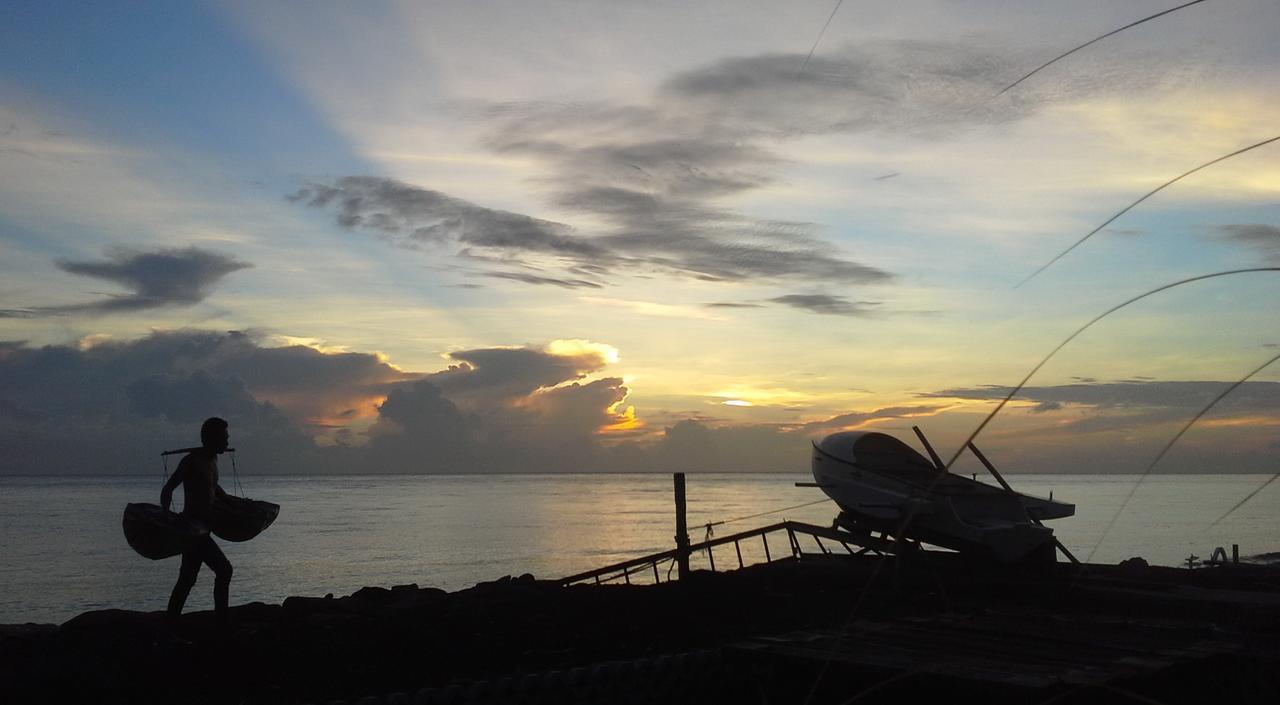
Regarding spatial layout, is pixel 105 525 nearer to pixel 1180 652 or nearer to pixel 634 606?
pixel 634 606

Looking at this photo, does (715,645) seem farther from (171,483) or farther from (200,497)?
(171,483)

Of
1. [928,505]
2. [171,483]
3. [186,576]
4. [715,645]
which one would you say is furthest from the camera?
[928,505]

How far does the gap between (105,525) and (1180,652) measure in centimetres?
10491

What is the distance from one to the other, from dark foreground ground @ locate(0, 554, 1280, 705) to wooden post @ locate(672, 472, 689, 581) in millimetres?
534

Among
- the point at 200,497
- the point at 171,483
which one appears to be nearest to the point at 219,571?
the point at 200,497

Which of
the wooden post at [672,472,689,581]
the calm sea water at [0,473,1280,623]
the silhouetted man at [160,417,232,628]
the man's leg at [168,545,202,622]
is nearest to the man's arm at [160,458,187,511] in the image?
the silhouetted man at [160,417,232,628]

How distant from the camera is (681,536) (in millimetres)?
20766

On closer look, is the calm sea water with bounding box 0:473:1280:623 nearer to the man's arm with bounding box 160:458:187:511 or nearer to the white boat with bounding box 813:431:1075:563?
the white boat with bounding box 813:431:1075:563

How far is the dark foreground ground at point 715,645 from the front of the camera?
7.75 m

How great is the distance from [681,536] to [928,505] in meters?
4.73

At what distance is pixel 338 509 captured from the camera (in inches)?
5212

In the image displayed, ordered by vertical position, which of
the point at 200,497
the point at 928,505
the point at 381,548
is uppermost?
the point at 200,497

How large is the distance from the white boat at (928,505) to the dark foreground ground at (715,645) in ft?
2.42

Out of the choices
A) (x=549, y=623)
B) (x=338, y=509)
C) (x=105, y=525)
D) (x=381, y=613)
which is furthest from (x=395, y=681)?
(x=338, y=509)
